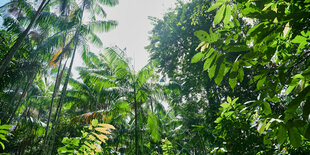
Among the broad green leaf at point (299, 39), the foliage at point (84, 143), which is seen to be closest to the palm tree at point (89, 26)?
the foliage at point (84, 143)

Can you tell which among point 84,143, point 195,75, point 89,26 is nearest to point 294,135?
point 84,143

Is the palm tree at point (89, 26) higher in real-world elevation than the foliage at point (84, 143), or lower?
higher

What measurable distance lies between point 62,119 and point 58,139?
1.17 metres

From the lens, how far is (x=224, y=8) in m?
0.80

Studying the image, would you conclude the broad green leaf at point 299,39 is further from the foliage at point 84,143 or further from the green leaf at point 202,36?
the foliage at point 84,143

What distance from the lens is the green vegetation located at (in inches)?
25.6

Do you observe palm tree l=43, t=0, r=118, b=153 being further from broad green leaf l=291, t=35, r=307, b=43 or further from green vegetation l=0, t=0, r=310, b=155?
broad green leaf l=291, t=35, r=307, b=43

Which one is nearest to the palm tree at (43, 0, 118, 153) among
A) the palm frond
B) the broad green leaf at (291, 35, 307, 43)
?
the palm frond

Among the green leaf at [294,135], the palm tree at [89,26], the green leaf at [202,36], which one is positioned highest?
the palm tree at [89,26]

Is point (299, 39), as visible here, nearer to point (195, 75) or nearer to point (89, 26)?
point (195, 75)

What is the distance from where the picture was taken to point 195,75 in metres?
5.12

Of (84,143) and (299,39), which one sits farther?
(84,143)

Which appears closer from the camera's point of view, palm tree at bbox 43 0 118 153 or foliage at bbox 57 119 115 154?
foliage at bbox 57 119 115 154

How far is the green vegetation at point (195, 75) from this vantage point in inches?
25.6
